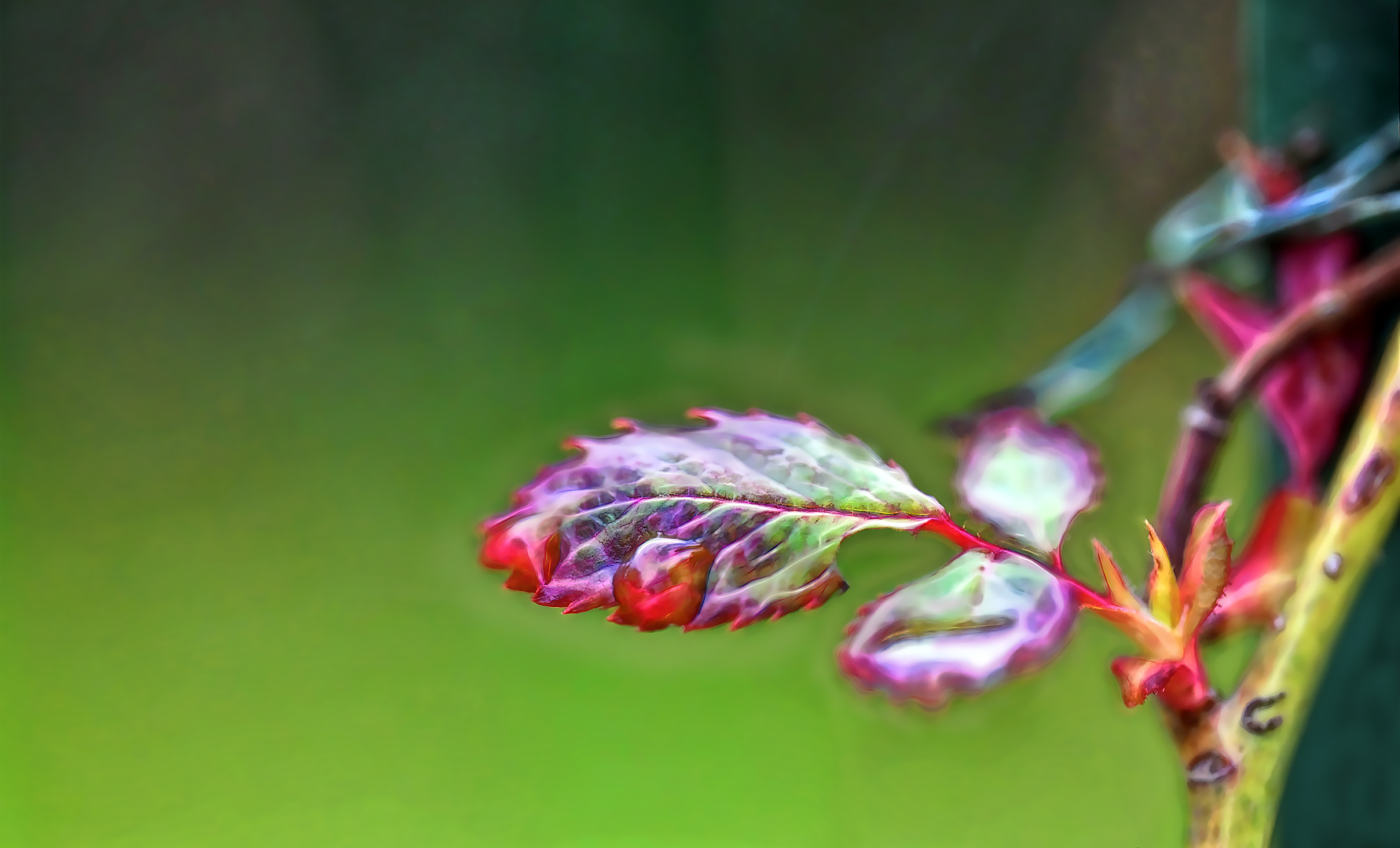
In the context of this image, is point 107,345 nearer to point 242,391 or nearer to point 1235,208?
point 242,391

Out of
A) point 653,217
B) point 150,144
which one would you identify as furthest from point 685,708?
point 150,144

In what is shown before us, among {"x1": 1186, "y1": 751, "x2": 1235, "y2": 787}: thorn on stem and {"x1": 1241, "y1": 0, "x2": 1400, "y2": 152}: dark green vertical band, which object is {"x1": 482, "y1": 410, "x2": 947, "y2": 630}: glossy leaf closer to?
{"x1": 1186, "y1": 751, "x2": 1235, "y2": 787}: thorn on stem

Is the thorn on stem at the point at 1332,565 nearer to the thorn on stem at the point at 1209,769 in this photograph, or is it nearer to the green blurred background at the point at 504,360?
the thorn on stem at the point at 1209,769

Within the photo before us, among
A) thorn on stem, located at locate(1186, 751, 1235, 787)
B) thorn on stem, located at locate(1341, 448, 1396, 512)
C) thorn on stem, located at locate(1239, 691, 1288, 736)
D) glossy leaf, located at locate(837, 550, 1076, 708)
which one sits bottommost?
thorn on stem, located at locate(1186, 751, 1235, 787)

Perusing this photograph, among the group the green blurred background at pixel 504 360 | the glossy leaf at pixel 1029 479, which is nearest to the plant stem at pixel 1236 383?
the glossy leaf at pixel 1029 479

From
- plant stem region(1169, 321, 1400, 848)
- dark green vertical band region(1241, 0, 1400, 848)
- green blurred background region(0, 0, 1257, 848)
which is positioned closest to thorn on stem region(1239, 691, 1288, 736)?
plant stem region(1169, 321, 1400, 848)

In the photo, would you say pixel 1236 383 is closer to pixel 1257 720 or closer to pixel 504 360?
pixel 1257 720
